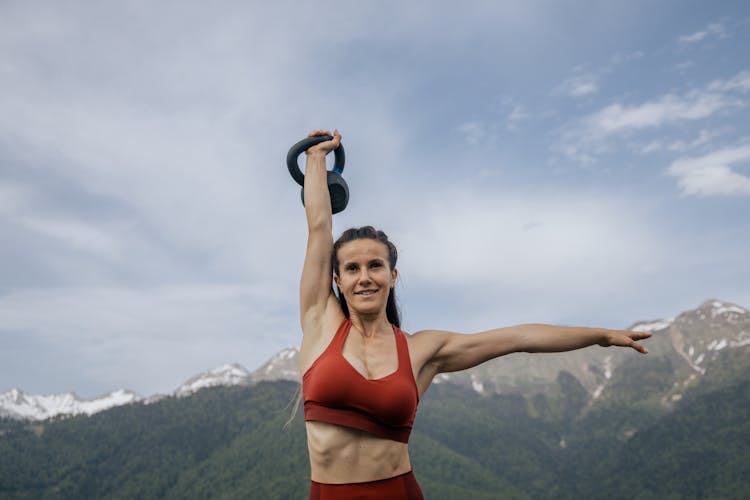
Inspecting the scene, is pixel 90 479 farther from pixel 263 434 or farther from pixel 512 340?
pixel 512 340

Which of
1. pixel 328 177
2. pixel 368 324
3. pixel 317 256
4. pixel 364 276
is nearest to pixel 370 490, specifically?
pixel 368 324

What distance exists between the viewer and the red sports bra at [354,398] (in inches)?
121

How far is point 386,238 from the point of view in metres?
3.52

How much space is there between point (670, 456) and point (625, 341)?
18107 cm

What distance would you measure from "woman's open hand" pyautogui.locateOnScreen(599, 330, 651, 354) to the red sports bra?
1.12 m

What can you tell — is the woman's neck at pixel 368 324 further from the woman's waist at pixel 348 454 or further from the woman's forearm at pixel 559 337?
the woman's forearm at pixel 559 337

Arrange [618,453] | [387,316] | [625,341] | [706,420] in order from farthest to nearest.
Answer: [618,453]
[706,420]
[387,316]
[625,341]

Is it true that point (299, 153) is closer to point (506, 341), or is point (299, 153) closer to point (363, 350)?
point (363, 350)

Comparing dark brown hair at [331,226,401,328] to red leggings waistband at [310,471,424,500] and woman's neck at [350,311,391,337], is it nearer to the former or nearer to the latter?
woman's neck at [350,311,391,337]

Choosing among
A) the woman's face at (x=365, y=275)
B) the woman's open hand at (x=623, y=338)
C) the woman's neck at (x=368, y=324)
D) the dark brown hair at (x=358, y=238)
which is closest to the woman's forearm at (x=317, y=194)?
the dark brown hair at (x=358, y=238)

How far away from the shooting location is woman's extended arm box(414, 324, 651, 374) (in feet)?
11.5

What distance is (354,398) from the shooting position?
3066 mm

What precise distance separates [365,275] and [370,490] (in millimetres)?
1025

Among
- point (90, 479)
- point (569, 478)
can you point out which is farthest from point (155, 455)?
point (569, 478)
